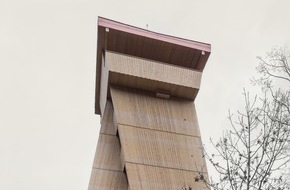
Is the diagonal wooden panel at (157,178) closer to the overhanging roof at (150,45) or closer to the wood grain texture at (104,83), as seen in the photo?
the wood grain texture at (104,83)

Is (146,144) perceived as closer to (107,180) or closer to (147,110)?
(147,110)

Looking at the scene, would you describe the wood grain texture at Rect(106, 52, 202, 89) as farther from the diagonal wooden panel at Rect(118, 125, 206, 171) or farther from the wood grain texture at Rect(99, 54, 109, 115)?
the diagonal wooden panel at Rect(118, 125, 206, 171)

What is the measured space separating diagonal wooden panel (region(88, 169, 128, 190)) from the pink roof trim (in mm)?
6010

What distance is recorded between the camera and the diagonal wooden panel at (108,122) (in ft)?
57.9

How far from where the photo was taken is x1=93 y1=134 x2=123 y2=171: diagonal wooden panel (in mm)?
16609

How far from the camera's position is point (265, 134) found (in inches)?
197

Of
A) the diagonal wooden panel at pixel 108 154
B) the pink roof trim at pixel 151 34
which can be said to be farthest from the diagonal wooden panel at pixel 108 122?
the pink roof trim at pixel 151 34

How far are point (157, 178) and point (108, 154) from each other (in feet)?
9.60

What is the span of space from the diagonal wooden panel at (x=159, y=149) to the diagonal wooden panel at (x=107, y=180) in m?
1.59

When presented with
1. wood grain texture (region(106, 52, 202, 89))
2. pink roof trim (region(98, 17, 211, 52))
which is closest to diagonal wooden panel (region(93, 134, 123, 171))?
wood grain texture (region(106, 52, 202, 89))

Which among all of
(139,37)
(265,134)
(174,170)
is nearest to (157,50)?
(139,37)

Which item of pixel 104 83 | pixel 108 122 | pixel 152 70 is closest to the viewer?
pixel 152 70

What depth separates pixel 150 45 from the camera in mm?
18078

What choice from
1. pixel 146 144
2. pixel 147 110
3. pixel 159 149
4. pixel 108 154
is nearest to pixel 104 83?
pixel 147 110
